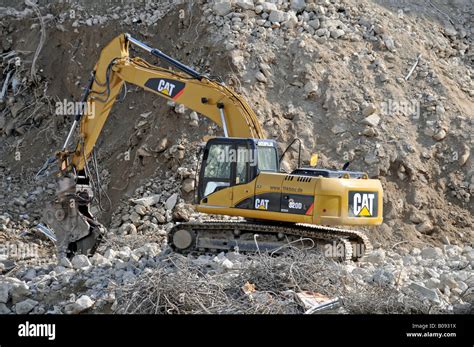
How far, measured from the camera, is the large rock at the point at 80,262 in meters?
12.1

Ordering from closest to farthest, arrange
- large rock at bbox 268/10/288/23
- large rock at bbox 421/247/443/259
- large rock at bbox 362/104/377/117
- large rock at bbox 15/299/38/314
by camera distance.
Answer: large rock at bbox 15/299/38/314 < large rock at bbox 421/247/443/259 < large rock at bbox 362/104/377/117 < large rock at bbox 268/10/288/23

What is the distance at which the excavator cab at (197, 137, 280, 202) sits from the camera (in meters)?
13.4

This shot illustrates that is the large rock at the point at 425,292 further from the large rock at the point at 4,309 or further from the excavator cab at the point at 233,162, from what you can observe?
the large rock at the point at 4,309

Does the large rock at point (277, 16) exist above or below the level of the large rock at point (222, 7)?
below

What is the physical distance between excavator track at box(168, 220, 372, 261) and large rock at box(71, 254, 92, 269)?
6.34 feet

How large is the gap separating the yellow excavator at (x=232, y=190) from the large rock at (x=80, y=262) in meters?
0.94

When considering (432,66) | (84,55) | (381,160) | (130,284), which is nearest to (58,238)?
(130,284)

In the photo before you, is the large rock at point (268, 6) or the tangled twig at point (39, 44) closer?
the large rock at point (268, 6)

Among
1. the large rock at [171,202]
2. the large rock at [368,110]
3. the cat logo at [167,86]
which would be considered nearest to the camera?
the cat logo at [167,86]

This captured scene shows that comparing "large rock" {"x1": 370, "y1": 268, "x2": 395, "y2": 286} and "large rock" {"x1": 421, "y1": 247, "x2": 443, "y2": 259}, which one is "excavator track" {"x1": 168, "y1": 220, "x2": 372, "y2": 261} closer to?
"large rock" {"x1": 421, "y1": 247, "x2": 443, "y2": 259}

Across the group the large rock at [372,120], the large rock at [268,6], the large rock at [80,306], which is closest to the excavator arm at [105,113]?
the large rock at [80,306]

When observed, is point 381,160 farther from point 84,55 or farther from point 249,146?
point 84,55

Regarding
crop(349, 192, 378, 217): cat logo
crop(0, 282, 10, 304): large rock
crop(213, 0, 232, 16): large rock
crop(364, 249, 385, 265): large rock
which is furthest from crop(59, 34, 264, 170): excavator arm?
crop(213, 0, 232, 16): large rock

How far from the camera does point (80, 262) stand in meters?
12.2
